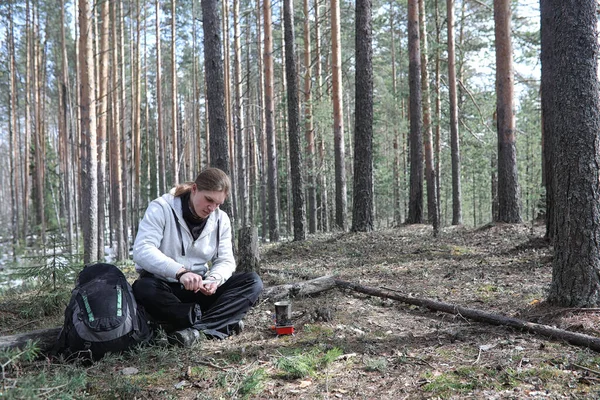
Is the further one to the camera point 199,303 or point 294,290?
point 294,290

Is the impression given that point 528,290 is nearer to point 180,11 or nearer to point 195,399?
point 195,399

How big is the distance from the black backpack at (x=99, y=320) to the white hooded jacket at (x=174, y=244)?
1.07ft

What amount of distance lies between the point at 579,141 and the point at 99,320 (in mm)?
4001

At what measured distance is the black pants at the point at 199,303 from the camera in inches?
146

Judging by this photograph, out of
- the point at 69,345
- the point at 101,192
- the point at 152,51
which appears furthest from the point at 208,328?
the point at 152,51

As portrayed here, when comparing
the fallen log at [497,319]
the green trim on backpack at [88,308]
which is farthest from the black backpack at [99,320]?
the fallen log at [497,319]

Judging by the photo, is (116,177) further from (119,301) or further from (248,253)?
(119,301)

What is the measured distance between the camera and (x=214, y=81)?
7.43 metres

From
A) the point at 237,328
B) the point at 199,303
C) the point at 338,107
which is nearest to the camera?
the point at 237,328

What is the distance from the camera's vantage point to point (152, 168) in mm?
31438

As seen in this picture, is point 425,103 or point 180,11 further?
point 180,11

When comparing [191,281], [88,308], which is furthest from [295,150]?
[88,308]

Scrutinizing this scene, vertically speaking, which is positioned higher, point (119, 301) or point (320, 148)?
point (320, 148)

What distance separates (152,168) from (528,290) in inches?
1172
